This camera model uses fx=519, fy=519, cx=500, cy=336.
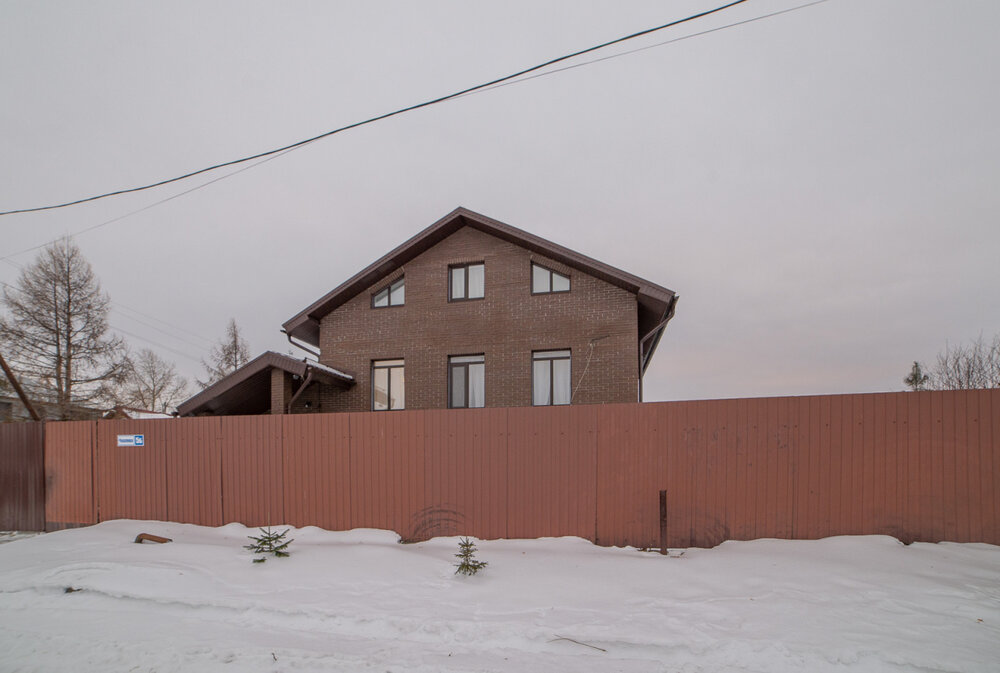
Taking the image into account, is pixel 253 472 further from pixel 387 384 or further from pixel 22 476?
pixel 387 384

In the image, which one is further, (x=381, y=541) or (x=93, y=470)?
(x=93, y=470)

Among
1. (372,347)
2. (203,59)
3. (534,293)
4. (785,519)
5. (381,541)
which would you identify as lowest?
(381,541)

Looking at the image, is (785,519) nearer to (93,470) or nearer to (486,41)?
(486,41)

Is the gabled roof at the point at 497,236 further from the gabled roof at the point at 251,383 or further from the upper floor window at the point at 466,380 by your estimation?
the upper floor window at the point at 466,380

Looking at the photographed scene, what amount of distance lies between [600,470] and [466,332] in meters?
7.08

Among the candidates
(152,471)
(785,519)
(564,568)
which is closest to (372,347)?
(152,471)

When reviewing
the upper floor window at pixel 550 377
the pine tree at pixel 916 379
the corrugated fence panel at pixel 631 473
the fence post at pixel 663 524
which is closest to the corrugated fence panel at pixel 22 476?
the upper floor window at pixel 550 377

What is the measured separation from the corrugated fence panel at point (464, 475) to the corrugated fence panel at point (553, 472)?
189 mm

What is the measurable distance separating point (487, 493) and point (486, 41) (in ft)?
23.7

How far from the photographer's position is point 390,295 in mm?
14562

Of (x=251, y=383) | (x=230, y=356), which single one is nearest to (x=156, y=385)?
(x=230, y=356)

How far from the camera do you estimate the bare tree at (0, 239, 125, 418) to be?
20.8 m

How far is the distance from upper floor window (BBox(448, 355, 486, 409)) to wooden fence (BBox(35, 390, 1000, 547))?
5.52m

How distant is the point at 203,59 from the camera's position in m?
10.1
